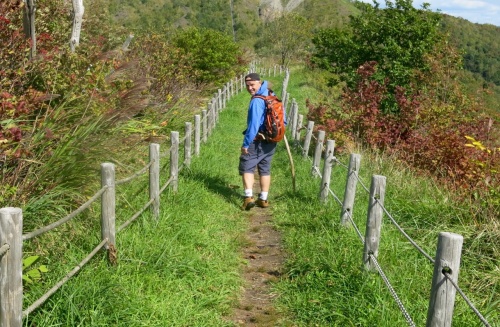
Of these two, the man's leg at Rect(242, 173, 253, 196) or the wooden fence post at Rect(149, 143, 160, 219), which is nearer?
the wooden fence post at Rect(149, 143, 160, 219)

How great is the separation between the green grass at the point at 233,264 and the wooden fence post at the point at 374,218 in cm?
19

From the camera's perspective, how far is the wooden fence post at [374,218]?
4.93 metres

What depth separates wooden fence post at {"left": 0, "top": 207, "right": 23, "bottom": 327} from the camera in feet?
9.78

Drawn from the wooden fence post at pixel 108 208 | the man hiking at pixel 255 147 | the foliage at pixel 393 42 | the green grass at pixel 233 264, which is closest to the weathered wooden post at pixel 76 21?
the green grass at pixel 233 264

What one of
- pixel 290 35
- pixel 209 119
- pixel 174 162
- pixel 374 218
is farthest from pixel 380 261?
pixel 290 35

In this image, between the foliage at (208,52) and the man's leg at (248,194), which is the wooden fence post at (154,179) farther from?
the foliage at (208,52)

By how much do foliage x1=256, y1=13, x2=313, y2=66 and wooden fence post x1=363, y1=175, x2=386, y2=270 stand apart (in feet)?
138

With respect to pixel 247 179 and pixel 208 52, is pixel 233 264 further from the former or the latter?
pixel 208 52

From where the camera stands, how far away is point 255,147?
7871 millimetres

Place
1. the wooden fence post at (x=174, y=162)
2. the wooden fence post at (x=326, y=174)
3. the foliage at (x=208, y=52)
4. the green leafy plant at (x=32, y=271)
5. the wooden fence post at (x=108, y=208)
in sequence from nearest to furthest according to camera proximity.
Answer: the green leafy plant at (x=32, y=271) < the wooden fence post at (x=108, y=208) < the wooden fence post at (x=174, y=162) < the wooden fence post at (x=326, y=174) < the foliage at (x=208, y=52)

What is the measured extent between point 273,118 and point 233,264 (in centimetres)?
249

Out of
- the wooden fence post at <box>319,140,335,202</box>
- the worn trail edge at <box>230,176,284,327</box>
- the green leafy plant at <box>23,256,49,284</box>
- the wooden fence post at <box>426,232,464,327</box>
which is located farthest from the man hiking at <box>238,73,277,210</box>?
the wooden fence post at <box>426,232,464,327</box>

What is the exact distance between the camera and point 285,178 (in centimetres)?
970

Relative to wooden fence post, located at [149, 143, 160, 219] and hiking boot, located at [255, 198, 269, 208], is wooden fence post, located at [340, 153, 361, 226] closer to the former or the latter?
hiking boot, located at [255, 198, 269, 208]
